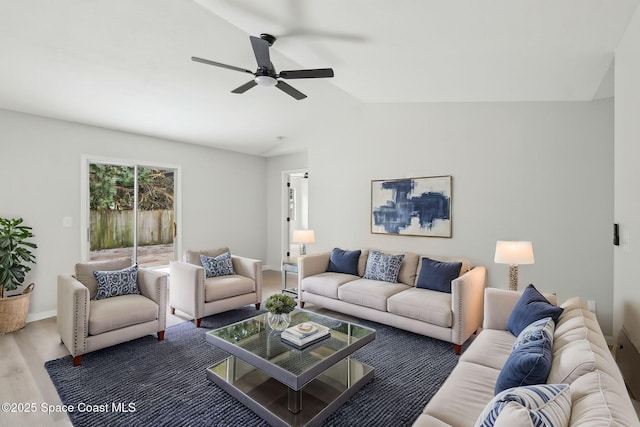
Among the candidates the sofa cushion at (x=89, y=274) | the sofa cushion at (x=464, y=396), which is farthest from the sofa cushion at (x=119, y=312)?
the sofa cushion at (x=464, y=396)

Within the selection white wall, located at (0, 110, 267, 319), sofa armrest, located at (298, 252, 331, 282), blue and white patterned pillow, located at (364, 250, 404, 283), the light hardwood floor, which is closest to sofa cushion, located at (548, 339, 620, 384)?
blue and white patterned pillow, located at (364, 250, 404, 283)

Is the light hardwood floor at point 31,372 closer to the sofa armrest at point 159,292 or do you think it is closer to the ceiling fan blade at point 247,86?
the sofa armrest at point 159,292

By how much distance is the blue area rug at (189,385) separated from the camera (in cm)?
207

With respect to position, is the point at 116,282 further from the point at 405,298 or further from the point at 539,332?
the point at 539,332

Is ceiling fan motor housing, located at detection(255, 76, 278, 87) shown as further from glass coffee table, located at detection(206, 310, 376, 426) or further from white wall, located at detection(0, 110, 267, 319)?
white wall, located at detection(0, 110, 267, 319)

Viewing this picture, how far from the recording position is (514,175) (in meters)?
3.61

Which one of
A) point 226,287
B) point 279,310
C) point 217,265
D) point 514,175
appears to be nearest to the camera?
point 279,310

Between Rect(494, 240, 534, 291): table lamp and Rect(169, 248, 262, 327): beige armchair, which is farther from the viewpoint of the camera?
Rect(169, 248, 262, 327): beige armchair

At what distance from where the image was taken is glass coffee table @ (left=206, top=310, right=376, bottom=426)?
78.5 inches

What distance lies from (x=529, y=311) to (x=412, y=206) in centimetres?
231

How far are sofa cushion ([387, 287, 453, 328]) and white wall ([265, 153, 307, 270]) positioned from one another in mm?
3657

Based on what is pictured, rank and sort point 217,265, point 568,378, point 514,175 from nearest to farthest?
Result: point 568,378 < point 514,175 < point 217,265

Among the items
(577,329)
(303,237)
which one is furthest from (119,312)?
(577,329)

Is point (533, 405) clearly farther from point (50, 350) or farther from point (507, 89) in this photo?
point (50, 350)
